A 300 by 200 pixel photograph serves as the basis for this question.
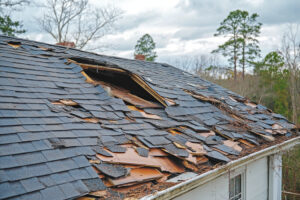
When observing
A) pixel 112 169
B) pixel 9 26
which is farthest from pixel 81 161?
pixel 9 26

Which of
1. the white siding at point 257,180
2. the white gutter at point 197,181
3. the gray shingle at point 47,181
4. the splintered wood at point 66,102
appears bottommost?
the white siding at point 257,180

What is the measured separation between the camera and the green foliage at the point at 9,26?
18.0 meters

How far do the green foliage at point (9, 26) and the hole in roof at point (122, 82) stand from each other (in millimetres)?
15561

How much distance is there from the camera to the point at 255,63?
3016 centimetres

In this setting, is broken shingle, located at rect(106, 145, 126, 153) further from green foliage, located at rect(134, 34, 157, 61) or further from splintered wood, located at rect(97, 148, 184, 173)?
green foliage, located at rect(134, 34, 157, 61)

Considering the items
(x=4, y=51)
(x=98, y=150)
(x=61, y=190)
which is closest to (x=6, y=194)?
(x=61, y=190)

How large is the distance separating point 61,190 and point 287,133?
6246 mm

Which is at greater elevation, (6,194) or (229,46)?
(229,46)

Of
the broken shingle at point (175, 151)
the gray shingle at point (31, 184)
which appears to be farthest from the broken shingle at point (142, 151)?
the gray shingle at point (31, 184)

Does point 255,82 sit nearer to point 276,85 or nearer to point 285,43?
point 276,85

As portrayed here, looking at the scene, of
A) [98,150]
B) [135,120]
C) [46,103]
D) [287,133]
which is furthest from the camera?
[287,133]

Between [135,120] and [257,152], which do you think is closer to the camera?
[135,120]

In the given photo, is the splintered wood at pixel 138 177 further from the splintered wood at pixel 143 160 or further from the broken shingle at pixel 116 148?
the broken shingle at pixel 116 148

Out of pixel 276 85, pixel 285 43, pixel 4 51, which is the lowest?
pixel 276 85
